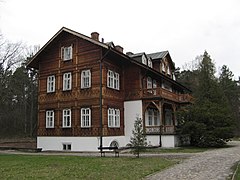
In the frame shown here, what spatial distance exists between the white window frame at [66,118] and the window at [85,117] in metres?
1.40

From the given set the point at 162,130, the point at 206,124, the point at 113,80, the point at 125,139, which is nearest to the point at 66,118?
the point at 113,80

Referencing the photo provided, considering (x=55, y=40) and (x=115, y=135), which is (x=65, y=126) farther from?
(x=55, y=40)

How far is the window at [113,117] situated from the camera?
23.4 m

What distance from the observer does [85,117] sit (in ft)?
76.9

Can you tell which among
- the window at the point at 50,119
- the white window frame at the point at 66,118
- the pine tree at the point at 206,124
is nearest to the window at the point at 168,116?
the pine tree at the point at 206,124

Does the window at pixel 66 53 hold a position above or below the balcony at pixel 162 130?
above

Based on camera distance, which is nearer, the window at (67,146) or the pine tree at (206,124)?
the pine tree at (206,124)

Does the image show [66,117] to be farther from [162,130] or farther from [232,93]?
[232,93]

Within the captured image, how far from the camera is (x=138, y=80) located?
25000mm

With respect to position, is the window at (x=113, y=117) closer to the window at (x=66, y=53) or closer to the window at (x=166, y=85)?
the window at (x=66, y=53)

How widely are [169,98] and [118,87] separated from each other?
4.84 meters

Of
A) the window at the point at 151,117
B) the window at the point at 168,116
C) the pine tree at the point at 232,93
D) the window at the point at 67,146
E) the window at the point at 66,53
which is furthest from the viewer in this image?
the pine tree at the point at 232,93

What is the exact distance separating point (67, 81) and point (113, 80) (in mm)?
4103

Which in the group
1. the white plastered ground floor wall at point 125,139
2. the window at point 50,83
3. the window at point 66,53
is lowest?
the white plastered ground floor wall at point 125,139
